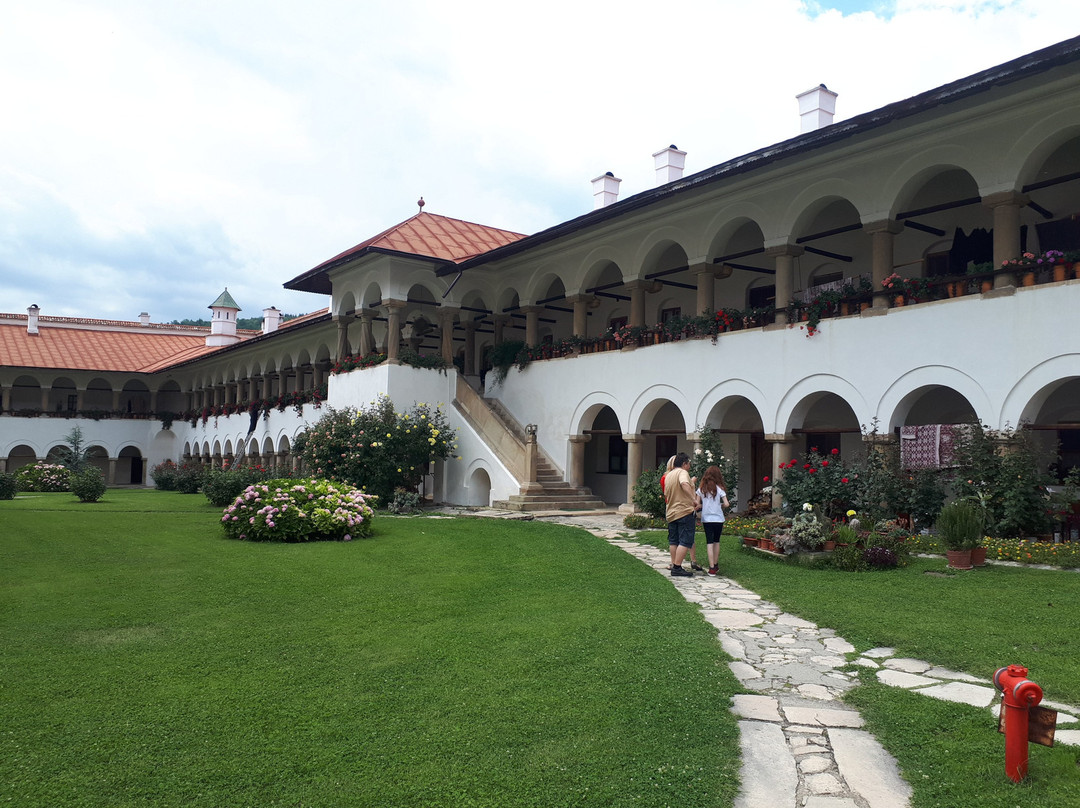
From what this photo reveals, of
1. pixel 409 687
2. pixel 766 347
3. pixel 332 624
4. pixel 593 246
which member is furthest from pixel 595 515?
pixel 409 687

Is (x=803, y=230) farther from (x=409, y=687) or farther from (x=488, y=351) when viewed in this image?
(x=409, y=687)

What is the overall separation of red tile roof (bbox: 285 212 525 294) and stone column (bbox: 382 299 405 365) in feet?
4.49

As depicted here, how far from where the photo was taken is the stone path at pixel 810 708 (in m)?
3.64

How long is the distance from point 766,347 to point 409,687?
11.2 meters

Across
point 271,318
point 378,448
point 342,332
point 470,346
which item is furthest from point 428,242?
point 271,318

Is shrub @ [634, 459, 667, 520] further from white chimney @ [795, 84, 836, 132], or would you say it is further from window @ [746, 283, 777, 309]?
white chimney @ [795, 84, 836, 132]

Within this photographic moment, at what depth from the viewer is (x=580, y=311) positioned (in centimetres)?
1936

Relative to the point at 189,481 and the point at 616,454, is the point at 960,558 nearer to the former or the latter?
the point at 616,454

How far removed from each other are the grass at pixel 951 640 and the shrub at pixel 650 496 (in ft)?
11.9

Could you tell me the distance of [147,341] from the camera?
152ft

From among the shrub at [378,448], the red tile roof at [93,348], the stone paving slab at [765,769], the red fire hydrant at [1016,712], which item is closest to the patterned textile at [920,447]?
the stone paving slab at [765,769]

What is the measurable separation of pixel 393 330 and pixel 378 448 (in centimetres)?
382

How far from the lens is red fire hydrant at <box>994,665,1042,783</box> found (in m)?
3.48

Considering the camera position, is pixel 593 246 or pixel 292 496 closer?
pixel 292 496
